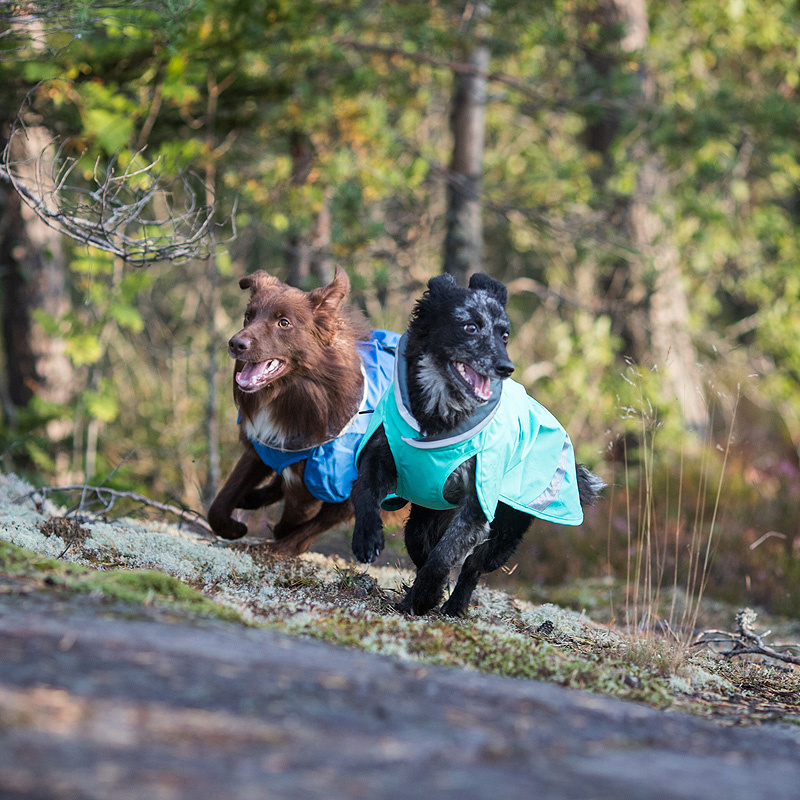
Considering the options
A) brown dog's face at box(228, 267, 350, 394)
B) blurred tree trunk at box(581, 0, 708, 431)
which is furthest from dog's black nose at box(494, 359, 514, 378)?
blurred tree trunk at box(581, 0, 708, 431)

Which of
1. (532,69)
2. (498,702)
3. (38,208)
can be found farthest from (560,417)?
(498,702)

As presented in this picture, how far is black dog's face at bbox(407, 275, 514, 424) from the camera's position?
4395mm

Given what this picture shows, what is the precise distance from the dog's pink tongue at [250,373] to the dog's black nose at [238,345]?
0.64 ft

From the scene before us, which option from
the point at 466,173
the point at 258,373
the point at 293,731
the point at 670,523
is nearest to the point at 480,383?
the point at 258,373

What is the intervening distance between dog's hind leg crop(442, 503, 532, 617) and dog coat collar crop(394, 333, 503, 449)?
68 cm

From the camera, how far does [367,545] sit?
14.5 ft

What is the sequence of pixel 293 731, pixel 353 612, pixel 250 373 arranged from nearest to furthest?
1. pixel 293 731
2. pixel 353 612
3. pixel 250 373

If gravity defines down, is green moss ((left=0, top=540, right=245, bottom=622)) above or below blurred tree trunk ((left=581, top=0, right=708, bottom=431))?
below

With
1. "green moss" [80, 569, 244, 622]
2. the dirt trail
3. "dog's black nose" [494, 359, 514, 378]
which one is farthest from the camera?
"dog's black nose" [494, 359, 514, 378]

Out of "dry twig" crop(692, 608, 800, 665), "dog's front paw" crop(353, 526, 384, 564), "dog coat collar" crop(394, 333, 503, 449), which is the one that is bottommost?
"dry twig" crop(692, 608, 800, 665)

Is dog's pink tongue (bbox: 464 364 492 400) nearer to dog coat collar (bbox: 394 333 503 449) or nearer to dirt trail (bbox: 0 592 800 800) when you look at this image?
dog coat collar (bbox: 394 333 503 449)

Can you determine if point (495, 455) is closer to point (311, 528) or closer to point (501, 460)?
point (501, 460)

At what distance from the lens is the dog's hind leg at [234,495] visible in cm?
556

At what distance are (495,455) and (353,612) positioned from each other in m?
1.00
